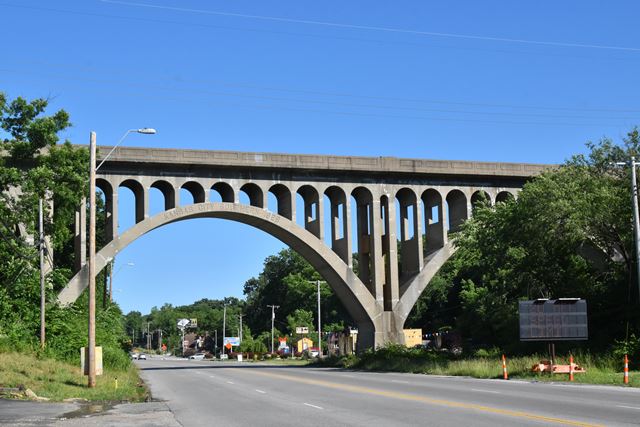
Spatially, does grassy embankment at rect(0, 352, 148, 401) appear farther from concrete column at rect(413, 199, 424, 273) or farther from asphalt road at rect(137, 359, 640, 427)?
concrete column at rect(413, 199, 424, 273)

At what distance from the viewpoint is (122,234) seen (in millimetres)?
44688

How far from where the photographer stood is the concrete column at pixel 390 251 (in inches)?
1986

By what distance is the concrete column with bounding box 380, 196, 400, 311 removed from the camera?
50.4 meters

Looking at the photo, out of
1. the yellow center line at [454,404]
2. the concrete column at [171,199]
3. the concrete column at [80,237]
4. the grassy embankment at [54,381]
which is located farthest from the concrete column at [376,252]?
the yellow center line at [454,404]

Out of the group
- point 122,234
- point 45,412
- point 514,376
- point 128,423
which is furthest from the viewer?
point 122,234

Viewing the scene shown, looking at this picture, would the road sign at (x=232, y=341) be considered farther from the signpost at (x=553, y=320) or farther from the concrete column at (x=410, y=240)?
the signpost at (x=553, y=320)

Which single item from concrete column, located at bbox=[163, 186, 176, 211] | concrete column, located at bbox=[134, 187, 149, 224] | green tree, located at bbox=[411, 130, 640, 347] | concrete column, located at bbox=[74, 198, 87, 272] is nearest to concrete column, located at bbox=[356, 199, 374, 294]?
green tree, located at bbox=[411, 130, 640, 347]

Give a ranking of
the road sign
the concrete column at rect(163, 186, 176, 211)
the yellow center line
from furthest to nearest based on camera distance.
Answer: the road sign, the concrete column at rect(163, 186, 176, 211), the yellow center line

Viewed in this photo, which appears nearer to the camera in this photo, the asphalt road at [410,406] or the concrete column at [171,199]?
the asphalt road at [410,406]

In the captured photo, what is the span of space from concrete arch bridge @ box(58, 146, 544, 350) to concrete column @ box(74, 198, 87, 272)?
9 centimetres

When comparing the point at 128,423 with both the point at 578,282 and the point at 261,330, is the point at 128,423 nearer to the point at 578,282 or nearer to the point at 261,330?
the point at 578,282

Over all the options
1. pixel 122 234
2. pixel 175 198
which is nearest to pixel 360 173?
pixel 175 198

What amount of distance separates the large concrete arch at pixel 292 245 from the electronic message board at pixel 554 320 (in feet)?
60.3

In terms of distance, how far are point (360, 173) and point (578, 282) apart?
630 inches
